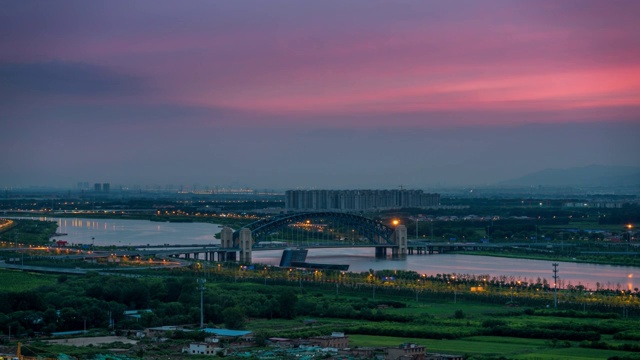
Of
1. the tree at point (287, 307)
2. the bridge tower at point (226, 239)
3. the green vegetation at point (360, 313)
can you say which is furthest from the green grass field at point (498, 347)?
the bridge tower at point (226, 239)

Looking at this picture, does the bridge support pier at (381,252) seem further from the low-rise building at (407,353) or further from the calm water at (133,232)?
the low-rise building at (407,353)

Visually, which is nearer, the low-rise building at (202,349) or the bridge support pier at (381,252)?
the low-rise building at (202,349)

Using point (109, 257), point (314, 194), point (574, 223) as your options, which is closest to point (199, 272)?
point (109, 257)

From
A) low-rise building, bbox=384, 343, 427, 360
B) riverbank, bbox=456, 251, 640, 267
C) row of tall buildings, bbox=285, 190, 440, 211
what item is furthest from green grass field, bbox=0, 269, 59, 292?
row of tall buildings, bbox=285, 190, 440, 211

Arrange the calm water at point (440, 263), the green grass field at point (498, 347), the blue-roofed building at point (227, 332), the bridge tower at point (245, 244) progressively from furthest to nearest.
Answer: the bridge tower at point (245, 244) < the calm water at point (440, 263) < the blue-roofed building at point (227, 332) < the green grass field at point (498, 347)

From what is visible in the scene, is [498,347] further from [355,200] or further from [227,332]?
[355,200]

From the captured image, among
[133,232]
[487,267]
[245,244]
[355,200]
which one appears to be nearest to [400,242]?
[487,267]
